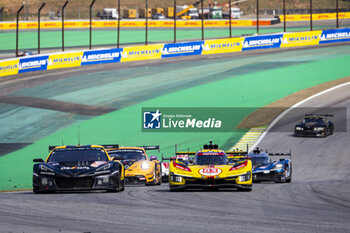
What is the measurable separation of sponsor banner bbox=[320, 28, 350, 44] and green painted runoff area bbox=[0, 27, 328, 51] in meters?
20.2

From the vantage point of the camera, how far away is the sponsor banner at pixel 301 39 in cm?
6244

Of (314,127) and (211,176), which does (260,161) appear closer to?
(211,176)

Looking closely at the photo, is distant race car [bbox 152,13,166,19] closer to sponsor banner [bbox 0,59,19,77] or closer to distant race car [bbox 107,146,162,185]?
sponsor banner [bbox 0,59,19,77]

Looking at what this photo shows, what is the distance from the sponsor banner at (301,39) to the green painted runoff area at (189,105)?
408 cm

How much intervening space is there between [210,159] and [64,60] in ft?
132

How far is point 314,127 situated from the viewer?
118 feet

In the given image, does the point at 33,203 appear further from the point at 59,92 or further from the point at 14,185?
the point at 59,92

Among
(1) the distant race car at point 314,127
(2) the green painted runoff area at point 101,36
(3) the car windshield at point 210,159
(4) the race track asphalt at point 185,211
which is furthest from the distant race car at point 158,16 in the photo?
(4) the race track asphalt at point 185,211

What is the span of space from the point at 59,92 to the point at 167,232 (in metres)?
39.5

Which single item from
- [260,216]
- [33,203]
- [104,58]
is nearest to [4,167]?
[33,203]

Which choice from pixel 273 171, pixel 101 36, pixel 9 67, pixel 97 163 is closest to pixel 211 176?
pixel 97 163

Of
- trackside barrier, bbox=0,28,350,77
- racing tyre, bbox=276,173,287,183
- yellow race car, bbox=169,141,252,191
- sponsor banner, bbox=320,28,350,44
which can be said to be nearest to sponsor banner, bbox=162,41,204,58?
trackside barrier, bbox=0,28,350,77

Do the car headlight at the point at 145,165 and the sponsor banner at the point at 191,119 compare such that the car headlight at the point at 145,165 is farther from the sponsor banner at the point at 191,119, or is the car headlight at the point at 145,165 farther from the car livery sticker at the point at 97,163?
the sponsor banner at the point at 191,119

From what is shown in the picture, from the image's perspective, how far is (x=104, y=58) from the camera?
2302 inches
